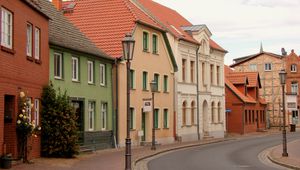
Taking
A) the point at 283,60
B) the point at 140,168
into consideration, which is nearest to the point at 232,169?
the point at 140,168

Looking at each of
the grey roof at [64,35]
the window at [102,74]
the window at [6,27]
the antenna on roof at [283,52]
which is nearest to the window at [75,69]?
the grey roof at [64,35]

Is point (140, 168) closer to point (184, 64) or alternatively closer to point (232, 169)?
point (232, 169)

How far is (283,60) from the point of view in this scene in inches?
3381

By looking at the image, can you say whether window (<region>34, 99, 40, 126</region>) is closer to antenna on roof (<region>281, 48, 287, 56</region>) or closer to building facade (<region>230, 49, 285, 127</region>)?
building facade (<region>230, 49, 285, 127</region>)

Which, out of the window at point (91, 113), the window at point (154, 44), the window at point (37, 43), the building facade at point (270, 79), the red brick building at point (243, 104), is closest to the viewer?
the window at point (37, 43)

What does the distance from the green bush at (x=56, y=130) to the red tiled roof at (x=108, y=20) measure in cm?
1145

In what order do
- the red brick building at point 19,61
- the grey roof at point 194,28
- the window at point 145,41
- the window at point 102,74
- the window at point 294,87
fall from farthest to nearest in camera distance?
the window at point 294,87
the grey roof at point 194,28
the window at point 145,41
the window at point 102,74
the red brick building at point 19,61

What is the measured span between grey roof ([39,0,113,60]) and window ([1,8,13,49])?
6503 millimetres

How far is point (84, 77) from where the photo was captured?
32.3 metres

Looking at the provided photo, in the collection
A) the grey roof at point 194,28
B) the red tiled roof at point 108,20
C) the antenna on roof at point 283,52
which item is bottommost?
the red tiled roof at point 108,20

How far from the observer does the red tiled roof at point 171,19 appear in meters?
47.3

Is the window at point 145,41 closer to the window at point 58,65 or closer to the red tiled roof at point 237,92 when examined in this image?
the window at point 58,65

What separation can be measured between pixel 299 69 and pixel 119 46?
5558cm

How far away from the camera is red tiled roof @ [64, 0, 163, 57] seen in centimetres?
3837
